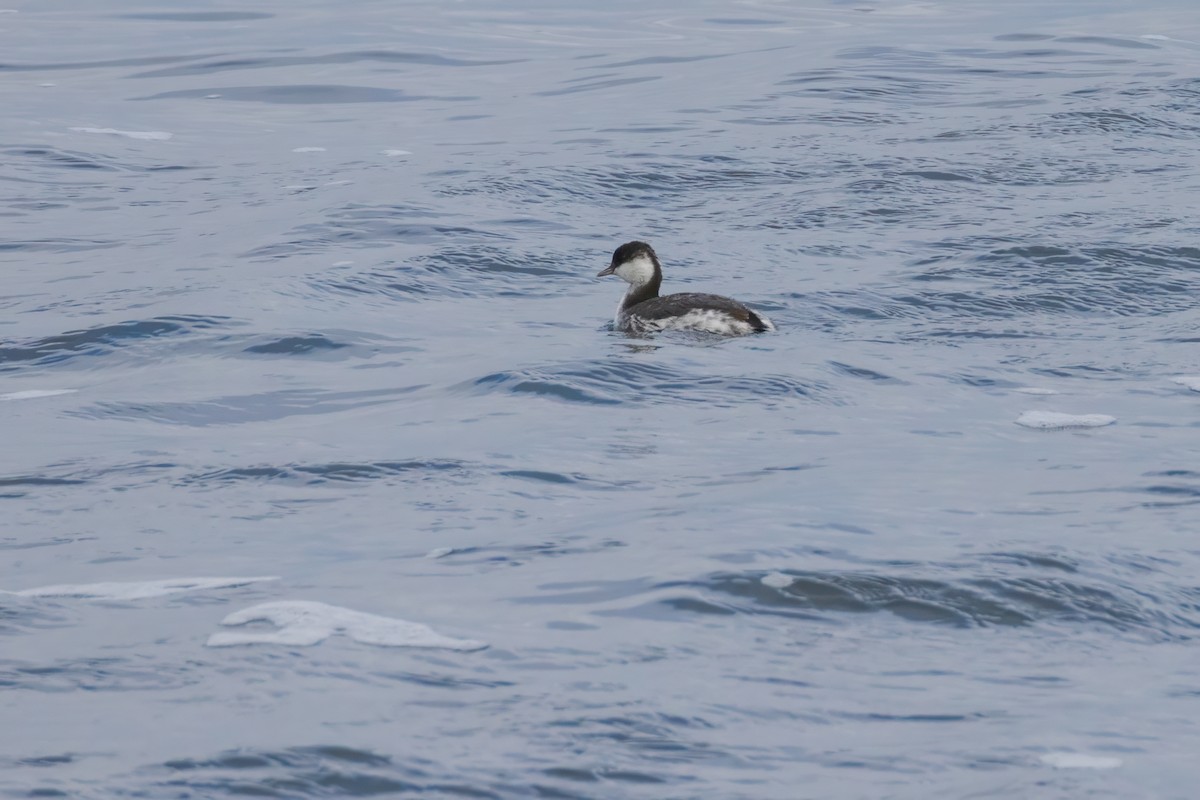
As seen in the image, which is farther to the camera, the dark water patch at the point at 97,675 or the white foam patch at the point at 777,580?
the white foam patch at the point at 777,580

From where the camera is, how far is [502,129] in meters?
21.2

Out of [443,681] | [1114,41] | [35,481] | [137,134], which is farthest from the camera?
[1114,41]

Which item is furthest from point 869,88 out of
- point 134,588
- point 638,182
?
point 134,588

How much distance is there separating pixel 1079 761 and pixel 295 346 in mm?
7422

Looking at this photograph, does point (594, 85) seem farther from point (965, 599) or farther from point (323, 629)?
point (323, 629)

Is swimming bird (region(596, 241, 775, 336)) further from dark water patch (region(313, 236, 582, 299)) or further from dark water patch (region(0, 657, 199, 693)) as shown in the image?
dark water patch (region(0, 657, 199, 693))

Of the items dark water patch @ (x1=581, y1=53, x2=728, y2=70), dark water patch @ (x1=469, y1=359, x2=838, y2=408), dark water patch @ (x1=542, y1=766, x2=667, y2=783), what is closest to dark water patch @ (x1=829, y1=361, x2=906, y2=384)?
dark water patch @ (x1=469, y1=359, x2=838, y2=408)

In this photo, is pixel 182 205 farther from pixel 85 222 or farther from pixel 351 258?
pixel 351 258

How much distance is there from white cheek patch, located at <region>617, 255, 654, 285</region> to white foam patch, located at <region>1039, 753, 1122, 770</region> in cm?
773

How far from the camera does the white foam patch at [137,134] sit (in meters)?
21.5

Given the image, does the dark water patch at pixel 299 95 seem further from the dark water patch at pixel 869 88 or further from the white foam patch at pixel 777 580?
the white foam patch at pixel 777 580

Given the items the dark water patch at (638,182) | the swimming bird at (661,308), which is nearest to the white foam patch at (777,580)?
the swimming bird at (661,308)

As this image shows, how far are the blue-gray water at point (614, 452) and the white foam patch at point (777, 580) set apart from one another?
4.2 inches

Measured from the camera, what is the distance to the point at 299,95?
24922mm
